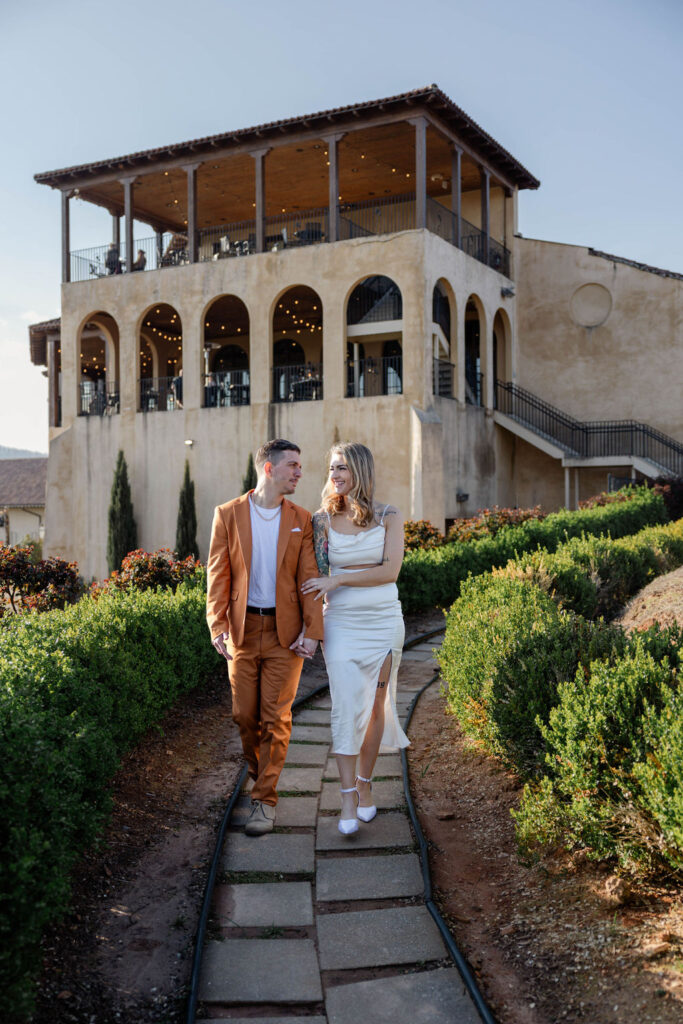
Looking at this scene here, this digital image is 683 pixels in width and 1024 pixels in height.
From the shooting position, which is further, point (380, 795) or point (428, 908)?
point (380, 795)

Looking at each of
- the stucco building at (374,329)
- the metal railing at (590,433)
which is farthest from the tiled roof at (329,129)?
the metal railing at (590,433)

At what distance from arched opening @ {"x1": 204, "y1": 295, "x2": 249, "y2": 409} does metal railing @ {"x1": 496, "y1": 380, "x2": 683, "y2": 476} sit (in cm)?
753

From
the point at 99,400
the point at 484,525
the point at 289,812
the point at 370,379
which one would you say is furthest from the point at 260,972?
the point at 99,400

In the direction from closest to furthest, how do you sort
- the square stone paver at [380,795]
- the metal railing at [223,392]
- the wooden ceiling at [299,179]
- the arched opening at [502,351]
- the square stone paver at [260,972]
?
the square stone paver at [260,972] → the square stone paver at [380,795] → the wooden ceiling at [299,179] → the metal railing at [223,392] → the arched opening at [502,351]

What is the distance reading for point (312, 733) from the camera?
6191mm

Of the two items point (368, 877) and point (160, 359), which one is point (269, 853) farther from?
point (160, 359)

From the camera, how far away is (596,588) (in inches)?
352

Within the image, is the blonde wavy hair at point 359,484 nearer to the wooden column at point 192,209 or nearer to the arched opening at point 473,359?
the arched opening at point 473,359

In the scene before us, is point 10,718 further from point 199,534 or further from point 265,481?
point 199,534

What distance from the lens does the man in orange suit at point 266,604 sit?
14.9ft

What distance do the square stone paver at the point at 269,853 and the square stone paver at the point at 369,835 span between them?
96 mm

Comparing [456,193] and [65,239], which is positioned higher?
[65,239]

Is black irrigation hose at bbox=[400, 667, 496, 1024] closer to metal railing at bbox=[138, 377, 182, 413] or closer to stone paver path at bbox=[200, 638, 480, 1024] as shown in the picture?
stone paver path at bbox=[200, 638, 480, 1024]

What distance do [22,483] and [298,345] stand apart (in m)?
19.3
